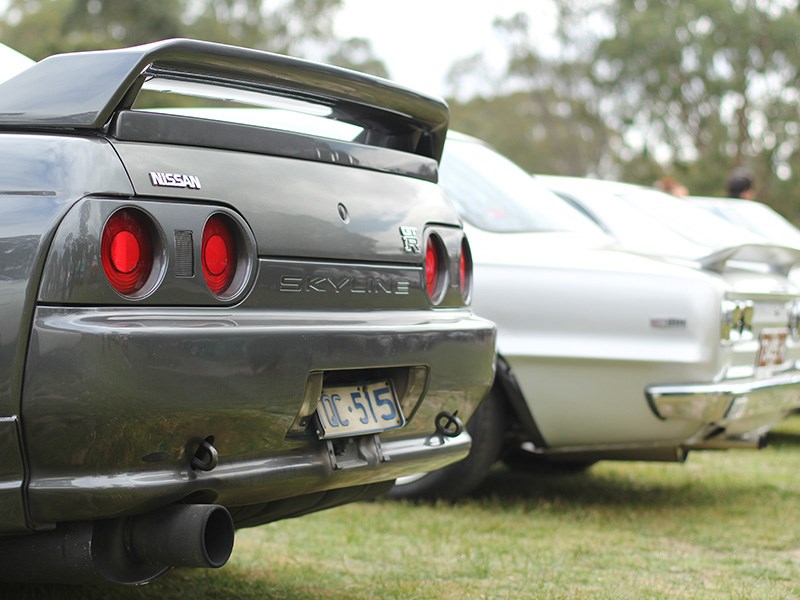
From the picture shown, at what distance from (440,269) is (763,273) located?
248 cm

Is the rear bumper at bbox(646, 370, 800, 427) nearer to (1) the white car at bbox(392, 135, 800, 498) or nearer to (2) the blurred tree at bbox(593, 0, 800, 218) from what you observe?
(1) the white car at bbox(392, 135, 800, 498)

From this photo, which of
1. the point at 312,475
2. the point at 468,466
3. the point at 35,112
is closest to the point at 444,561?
the point at 468,466

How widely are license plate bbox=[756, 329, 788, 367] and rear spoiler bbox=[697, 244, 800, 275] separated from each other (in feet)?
1.17

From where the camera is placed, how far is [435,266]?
10.9 feet

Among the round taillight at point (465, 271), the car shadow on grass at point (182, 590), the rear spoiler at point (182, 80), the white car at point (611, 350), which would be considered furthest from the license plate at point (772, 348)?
the car shadow on grass at point (182, 590)

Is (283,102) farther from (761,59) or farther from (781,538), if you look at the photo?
(761,59)

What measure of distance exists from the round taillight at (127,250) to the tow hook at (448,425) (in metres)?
1.10

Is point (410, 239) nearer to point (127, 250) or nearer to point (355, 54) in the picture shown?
point (127, 250)

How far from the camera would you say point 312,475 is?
8.99 feet

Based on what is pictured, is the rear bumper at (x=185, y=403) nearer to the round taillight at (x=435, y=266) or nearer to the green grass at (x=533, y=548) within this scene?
the round taillight at (x=435, y=266)

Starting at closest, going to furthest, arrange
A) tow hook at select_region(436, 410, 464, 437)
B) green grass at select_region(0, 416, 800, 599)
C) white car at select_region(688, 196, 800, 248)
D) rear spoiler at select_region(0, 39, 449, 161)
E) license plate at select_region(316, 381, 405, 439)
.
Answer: rear spoiler at select_region(0, 39, 449, 161) → license plate at select_region(316, 381, 405, 439) → tow hook at select_region(436, 410, 464, 437) → green grass at select_region(0, 416, 800, 599) → white car at select_region(688, 196, 800, 248)

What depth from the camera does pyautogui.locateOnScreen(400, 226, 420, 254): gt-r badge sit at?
3.08 m

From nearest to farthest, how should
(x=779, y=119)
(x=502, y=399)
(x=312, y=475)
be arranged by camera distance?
(x=312, y=475) < (x=502, y=399) < (x=779, y=119)

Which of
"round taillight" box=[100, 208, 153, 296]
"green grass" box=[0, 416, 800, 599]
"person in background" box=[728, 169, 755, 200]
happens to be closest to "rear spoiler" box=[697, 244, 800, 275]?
"green grass" box=[0, 416, 800, 599]
